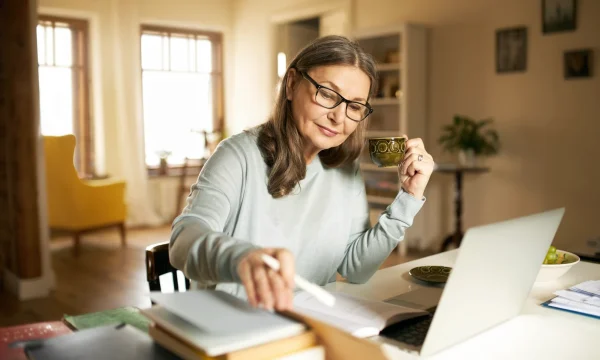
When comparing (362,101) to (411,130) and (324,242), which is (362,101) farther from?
(411,130)

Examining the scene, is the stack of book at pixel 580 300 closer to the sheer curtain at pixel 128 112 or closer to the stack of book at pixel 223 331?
the stack of book at pixel 223 331

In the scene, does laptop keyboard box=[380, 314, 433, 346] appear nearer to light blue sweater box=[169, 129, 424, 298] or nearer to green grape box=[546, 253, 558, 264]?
light blue sweater box=[169, 129, 424, 298]

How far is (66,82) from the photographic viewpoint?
5.86 metres

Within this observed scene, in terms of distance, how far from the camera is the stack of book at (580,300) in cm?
110

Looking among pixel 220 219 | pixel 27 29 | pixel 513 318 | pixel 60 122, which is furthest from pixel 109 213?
pixel 513 318

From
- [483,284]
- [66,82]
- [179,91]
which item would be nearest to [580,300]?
[483,284]

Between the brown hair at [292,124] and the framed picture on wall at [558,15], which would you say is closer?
the brown hair at [292,124]

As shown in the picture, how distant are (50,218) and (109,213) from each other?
50 cm

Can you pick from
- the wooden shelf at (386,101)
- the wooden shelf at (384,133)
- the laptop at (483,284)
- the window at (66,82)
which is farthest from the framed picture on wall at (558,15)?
the window at (66,82)

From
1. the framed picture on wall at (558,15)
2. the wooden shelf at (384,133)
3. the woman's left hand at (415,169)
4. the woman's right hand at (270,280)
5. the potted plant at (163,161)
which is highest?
the framed picture on wall at (558,15)

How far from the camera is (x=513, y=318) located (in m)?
1.05

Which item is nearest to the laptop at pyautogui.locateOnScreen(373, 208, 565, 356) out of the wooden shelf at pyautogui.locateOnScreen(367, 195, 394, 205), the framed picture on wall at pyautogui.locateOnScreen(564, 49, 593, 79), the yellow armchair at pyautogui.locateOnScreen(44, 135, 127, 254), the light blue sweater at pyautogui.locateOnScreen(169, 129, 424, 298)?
the light blue sweater at pyautogui.locateOnScreen(169, 129, 424, 298)

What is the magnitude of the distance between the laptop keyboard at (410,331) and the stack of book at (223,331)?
0.19 meters

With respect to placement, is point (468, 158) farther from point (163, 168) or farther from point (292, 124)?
point (163, 168)
